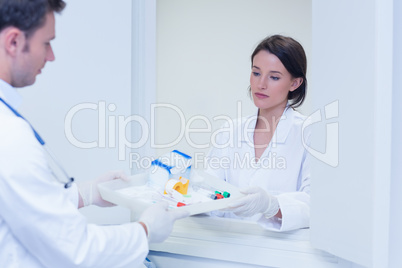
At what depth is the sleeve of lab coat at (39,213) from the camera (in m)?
0.74

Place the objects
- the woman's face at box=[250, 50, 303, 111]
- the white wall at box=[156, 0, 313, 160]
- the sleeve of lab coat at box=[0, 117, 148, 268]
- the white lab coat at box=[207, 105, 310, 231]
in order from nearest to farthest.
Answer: the sleeve of lab coat at box=[0, 117, 148, 268] → the white lab coat at box=[207, 105, 310, 231] → the woman's face at box=[250, 50, 303, 111] → the white wall at box=[156, 0, 313, 160]

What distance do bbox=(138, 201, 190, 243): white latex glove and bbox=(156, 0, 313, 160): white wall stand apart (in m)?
1.88

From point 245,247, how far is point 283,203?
208 mm

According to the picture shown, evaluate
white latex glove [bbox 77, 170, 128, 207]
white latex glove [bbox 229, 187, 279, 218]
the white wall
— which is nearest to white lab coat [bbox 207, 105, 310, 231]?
white latex glove [bbox 229, 187, 279, 218]

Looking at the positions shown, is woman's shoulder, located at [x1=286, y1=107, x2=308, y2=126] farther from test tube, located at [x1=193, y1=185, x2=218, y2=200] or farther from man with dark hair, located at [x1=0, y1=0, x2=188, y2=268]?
man with dark hair, located at [x1=0, y1=0, x2=188, y2=268]

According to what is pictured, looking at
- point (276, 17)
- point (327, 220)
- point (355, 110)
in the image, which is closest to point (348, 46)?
point (355, 110)

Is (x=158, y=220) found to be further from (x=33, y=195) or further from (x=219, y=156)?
(x=219, y=156)

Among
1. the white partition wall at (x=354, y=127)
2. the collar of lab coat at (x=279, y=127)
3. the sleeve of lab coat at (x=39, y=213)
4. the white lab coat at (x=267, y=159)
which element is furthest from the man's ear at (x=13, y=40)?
the collar of lab coat at (x=279, y=127)

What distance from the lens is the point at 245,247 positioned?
3.94 ft

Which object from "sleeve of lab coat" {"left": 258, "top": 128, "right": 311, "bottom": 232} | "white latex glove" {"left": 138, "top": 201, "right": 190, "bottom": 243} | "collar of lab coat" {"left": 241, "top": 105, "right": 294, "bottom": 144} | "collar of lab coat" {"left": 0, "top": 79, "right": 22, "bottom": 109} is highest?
"collar of lab coat" {"left": 0, "top": 79, "right": 22, "bottom": 109}

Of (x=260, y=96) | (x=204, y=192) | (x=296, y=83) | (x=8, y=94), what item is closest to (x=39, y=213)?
(x=8, y=94)

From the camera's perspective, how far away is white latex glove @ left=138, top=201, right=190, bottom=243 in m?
0.96

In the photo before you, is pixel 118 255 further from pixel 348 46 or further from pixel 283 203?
pixel 348 46

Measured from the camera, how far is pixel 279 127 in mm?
1800
